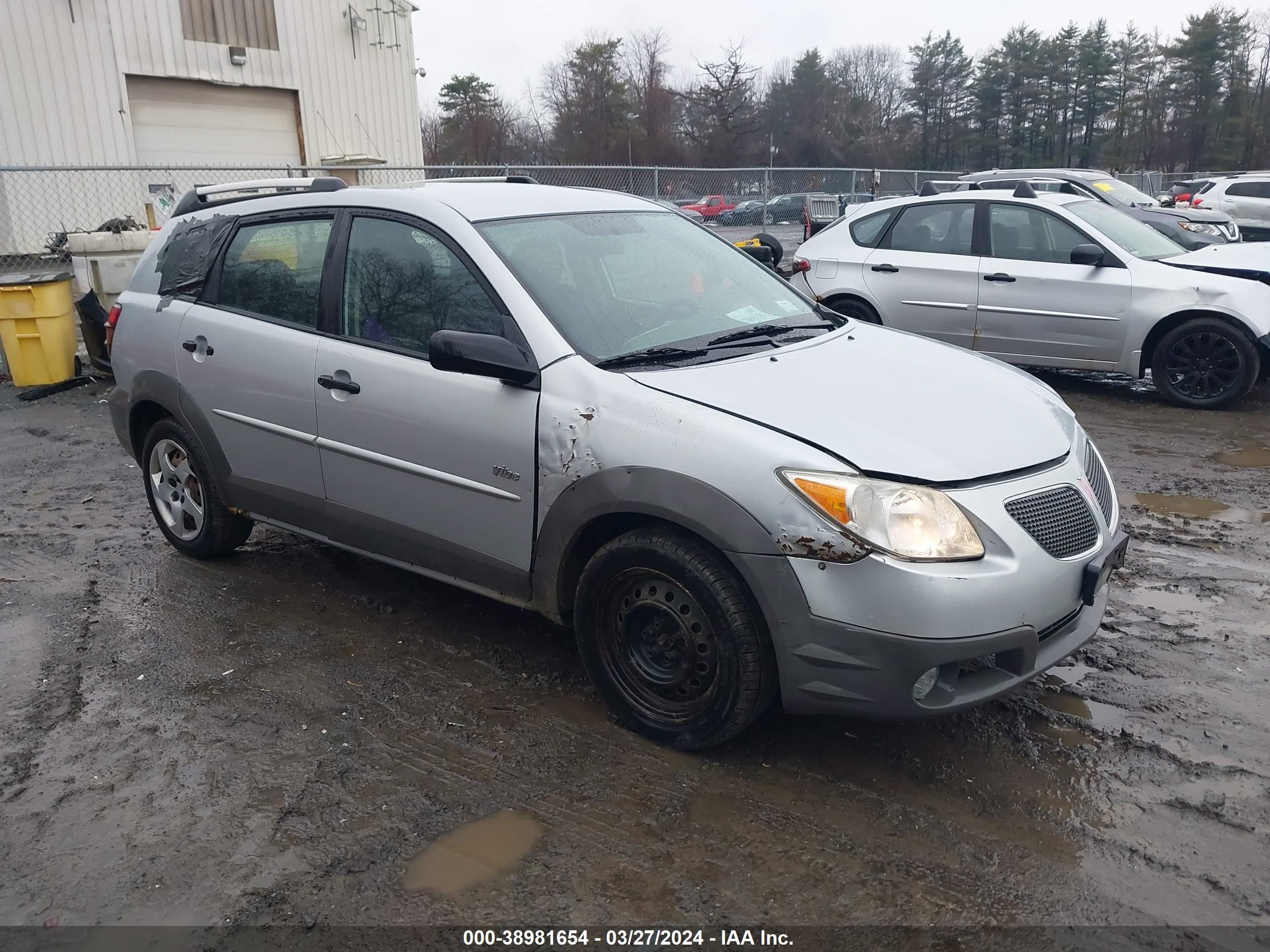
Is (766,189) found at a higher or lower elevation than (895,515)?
higher

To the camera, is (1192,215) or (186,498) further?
(1192,215)

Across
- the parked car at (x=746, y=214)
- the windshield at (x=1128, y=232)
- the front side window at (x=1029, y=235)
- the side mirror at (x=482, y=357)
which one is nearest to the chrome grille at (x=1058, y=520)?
the side mirror at (x=482, y=357)

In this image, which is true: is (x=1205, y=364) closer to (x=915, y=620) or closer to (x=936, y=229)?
(x=936, y=229)

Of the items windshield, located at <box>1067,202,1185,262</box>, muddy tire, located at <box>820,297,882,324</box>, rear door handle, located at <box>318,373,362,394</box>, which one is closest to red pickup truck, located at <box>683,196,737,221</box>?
muddy tire, located at <box>820,297,882,324</box>

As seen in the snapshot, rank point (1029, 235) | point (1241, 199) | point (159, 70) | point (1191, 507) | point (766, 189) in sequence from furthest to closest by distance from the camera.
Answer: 1. point (1241, 199)
2. point (159, 70)
3. point (766, 189)
4. point (1029, 235)
5. point (1191, 507)

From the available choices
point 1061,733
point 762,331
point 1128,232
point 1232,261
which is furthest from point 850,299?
point 1061,733

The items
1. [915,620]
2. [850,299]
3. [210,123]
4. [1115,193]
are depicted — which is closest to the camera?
[915,620]

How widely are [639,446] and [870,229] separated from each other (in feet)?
22.0

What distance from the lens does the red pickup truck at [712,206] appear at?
15.5 meters

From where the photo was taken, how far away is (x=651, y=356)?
3.45 meters

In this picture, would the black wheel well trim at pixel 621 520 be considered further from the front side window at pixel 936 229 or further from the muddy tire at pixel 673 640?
the front side window at pixel 936 229

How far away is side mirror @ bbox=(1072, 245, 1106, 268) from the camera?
7.87 m

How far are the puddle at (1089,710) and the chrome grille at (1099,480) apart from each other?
693 millimetres

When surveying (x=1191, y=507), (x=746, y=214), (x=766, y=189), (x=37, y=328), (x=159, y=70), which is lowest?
(x=1191, y=507)
